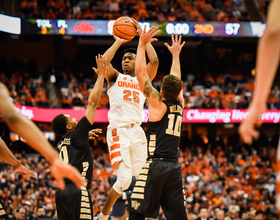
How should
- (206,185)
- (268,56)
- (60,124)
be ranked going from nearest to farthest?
(268,56), (60,124), (206,185)

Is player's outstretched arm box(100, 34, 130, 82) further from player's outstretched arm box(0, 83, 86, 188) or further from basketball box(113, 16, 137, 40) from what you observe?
player's outstretched arm box(0, 83, 86, 188)

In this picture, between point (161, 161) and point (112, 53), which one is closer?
point (161, 161)

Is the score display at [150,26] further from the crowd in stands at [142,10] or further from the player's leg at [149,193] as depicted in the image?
the player's leg at [149,193]

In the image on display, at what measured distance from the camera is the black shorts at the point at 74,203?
4070 mm

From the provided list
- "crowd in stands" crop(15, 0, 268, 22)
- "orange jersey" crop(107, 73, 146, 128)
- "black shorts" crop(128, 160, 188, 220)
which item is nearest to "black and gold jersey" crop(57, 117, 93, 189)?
"black shorts" crop(128, 160, 188, 220)

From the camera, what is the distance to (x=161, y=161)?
13.0 feet

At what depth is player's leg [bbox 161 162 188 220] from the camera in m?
3.89

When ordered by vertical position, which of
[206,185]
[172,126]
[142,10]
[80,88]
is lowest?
[206,185]

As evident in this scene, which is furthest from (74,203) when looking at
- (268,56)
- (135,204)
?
(268,56)

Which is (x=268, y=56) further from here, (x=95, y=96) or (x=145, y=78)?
(x=95, y=96)

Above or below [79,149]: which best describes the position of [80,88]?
above

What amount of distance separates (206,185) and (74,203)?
31.9ft

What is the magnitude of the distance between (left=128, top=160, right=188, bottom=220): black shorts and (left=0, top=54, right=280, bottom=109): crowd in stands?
1238 centimetres

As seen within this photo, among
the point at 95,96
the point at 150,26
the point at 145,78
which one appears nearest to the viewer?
the point at 145,78
